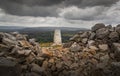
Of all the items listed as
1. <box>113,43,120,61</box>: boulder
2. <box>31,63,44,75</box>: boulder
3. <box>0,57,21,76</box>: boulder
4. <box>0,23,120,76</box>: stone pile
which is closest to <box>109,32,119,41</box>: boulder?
<box>0,23,120,76</box>: stone pile

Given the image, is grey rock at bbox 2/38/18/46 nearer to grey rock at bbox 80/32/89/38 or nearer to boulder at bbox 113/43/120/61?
grey rock at bbox 80/32/89/38

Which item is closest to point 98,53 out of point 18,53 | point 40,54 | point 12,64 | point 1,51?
point 40,54

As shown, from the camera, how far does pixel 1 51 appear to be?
28.1 meters

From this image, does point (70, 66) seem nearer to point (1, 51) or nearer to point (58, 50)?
point (58, 50)

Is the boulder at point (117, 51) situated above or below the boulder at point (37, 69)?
above

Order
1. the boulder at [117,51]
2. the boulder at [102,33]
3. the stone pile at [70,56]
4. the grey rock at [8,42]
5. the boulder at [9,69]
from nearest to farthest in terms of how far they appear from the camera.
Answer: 1. the boulder at [9,69]
2. the stone pile at [70,56]
3. the boulder at [117,51]
4. the grey rock at [8,42]
5. the boulder at [102,33]

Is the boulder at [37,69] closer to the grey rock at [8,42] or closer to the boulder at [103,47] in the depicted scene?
the grey rock at [8,42]

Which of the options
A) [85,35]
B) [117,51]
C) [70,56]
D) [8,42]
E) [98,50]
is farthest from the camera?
[85,35]

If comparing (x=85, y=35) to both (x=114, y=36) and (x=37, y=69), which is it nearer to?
(x=114, y=36)

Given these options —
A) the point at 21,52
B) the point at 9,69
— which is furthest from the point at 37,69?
the point at 9,69

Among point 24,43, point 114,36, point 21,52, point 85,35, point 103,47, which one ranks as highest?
point 114,36

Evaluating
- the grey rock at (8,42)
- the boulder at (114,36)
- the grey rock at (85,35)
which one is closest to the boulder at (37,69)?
the grey rock at (8,42)

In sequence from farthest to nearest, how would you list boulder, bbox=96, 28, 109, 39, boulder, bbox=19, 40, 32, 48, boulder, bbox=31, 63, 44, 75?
boulder, bbox=96, 28, 109, 39
boulder, bbox=19, 40, 32, 48
boulder, bbox=31, 63, 44, 75

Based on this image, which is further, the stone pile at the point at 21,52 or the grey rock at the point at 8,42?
the grey rock at the point at 8,42
